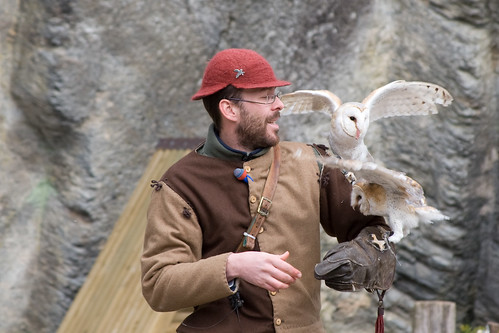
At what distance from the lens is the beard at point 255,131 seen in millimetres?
2562

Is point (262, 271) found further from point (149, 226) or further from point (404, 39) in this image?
point (404, 39)

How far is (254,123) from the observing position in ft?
8.40

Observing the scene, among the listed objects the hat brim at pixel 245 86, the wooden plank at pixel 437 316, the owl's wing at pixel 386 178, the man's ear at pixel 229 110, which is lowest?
the wooden plank at pixel 437 316

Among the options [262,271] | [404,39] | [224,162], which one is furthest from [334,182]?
[404,39]

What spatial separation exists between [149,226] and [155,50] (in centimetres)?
231

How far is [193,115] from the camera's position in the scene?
4805 millimetres

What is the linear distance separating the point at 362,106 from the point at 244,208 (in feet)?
1.74

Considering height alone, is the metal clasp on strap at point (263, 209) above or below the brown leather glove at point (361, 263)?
above

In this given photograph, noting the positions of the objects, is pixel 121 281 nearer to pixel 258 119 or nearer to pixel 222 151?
pixel 222 151

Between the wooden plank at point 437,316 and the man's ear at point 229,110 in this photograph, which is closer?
the man's ear at point 229,110

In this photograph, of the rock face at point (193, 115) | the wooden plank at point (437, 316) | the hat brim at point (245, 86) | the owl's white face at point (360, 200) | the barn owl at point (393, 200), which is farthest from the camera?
the rock face at point (193, 115)

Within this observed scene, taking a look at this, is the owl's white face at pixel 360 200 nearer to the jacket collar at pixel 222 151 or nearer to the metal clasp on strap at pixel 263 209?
the metal clasp on strap at pixel 263 209

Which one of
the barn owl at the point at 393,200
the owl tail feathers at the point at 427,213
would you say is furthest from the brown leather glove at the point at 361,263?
the owl tail feathers at the point at 427,213

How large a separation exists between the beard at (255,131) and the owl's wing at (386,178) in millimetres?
352
